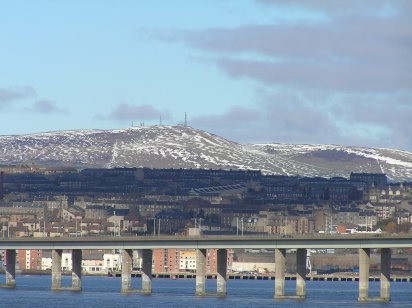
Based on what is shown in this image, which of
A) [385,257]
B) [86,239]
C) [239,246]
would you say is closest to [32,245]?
[86,239]

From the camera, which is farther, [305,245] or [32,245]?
[32,245]

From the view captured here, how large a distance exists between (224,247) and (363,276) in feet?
45.5

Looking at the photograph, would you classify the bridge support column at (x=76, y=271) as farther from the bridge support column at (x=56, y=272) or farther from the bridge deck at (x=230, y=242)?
the bridge support column at (x=56, y=272)

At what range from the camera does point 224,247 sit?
170m

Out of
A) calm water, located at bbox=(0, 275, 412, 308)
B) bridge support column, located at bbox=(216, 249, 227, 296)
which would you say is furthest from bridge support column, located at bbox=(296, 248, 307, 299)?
bridge support column, located at bbox=(216, 249, 227, 296)

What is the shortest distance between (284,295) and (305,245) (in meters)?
4.38

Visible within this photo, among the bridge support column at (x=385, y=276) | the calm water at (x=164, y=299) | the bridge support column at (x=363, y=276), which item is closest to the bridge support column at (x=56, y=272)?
the calm water at (x=164, y=299)

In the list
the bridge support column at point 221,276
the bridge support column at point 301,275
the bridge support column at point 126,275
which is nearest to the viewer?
the bridge support column at point 301,275

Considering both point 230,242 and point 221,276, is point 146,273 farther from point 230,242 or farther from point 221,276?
point 230,242

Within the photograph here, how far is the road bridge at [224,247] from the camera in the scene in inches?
6398

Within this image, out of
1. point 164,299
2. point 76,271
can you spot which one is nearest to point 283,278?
point 164,299

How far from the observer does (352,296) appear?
6821 inches

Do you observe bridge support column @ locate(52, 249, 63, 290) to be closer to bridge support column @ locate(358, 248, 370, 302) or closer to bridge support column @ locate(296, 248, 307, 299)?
bridge support column @ locate(296, 248, 307, 299)

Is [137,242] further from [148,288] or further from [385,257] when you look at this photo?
[385,257]
